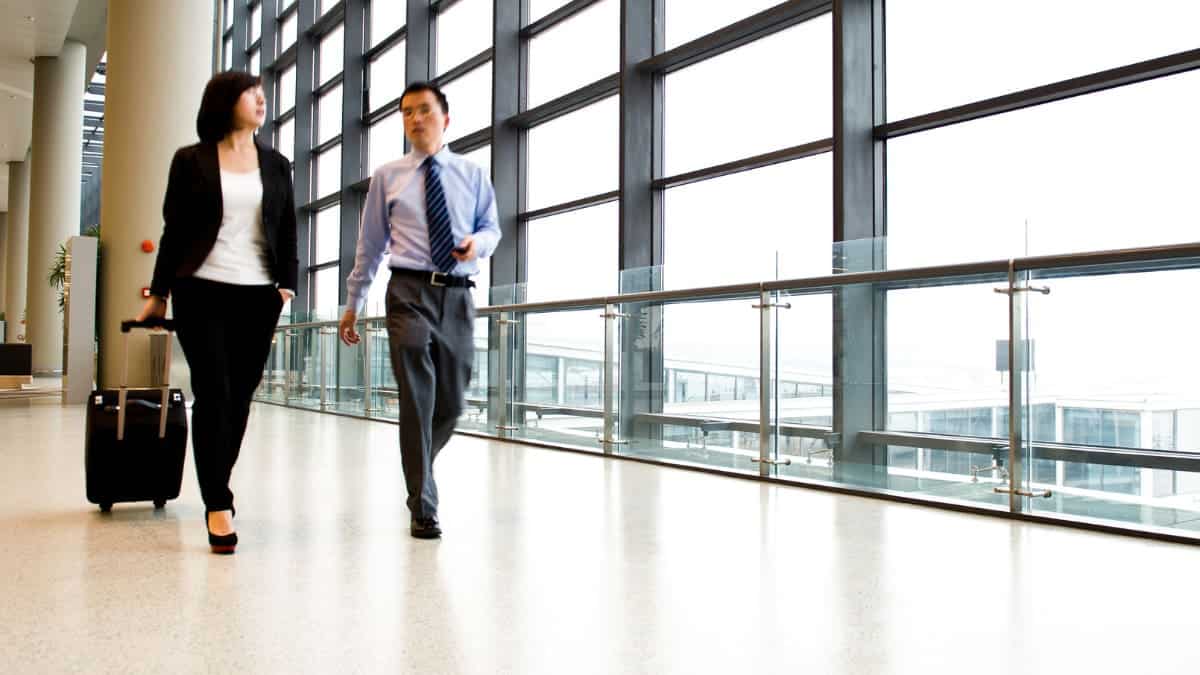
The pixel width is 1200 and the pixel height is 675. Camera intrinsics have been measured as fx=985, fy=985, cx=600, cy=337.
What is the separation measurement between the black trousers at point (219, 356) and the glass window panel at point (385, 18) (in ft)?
36.2

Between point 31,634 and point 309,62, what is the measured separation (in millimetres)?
15446

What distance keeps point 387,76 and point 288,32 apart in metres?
5.03

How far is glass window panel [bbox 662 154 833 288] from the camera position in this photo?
23.1 ft

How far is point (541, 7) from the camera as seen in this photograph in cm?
1038

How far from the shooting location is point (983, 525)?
145 inches

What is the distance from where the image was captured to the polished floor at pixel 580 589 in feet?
6.34

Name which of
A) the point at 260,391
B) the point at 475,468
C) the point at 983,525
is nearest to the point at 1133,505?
the point at 983,525

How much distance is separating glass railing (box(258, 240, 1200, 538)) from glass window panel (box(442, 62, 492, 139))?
5.12m

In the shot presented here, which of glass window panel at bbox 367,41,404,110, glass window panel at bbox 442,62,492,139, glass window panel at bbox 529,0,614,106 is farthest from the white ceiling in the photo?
glass window panel at bbox 529,0,614,106

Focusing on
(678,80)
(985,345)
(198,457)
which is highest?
(678,80)

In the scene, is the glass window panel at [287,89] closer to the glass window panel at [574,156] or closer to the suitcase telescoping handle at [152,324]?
the glass window panel at [574,156]

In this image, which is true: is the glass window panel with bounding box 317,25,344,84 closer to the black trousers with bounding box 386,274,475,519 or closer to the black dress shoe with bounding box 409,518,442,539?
the black trousers with bounding box 386,274,475,519

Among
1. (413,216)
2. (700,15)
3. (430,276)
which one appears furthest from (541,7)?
(430,276)

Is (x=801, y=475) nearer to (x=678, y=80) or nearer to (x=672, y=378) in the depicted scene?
(x=672, y=378)
